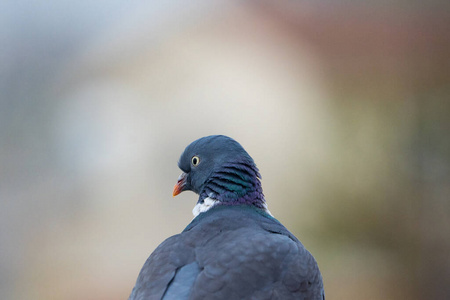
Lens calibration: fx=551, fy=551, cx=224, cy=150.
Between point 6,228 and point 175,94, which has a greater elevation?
point 175,94

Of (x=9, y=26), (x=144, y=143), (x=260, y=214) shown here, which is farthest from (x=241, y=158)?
(x=9, y=26)

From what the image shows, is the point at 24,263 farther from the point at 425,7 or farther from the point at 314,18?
the point at 425,7

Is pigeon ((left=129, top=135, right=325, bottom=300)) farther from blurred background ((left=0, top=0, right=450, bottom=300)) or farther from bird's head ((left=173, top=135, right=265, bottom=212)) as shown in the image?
blurred background ((left=0, top=0, right=450, bottom=300))

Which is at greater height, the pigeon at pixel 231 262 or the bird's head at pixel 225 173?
the bird's head at pixel 225 173

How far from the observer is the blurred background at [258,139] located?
4207mm

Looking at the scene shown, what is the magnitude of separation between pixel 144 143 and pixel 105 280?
1.08 meters

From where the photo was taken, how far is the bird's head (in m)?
1.97

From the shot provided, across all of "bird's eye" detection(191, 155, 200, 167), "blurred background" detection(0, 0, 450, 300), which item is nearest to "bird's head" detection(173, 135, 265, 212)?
"bird's eye" detection(191, 155, 200, 167)

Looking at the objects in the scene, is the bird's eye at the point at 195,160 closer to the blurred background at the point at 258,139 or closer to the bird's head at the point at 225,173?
the bird's head at the point at 225,173

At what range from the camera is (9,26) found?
433 centimetres

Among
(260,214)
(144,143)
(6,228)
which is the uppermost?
(144,143)

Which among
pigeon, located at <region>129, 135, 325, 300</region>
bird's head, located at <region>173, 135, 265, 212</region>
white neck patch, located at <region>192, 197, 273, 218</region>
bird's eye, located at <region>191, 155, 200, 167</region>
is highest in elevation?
bird's eye, located at <region>191, 155, 200, 167</region>

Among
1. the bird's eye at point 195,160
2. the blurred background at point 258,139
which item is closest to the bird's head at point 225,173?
the bird's eye at point 195,160

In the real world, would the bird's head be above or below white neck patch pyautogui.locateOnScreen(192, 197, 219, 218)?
above
